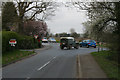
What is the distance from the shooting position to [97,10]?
58.9ft

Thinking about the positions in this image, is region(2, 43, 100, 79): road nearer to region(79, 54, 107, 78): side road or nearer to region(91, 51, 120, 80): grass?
region(79, 54, 107, 78): side road

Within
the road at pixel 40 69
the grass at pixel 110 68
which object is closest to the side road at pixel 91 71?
the grass at pixel 110 68

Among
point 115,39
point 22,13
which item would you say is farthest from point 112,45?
point 22,13

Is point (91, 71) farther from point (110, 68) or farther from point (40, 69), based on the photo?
point (40, 69)

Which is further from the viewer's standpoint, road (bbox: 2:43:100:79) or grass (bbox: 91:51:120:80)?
road (bbox: 2:43:100:79)

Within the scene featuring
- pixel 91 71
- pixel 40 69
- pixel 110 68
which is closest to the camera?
pixel 91 71

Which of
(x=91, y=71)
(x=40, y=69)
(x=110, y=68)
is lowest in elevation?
(x=40, y=69)

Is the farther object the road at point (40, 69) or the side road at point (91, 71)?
the road at point (40, 69)

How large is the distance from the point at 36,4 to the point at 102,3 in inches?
793

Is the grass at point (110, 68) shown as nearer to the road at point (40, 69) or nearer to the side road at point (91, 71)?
the side road at point (91, 71)

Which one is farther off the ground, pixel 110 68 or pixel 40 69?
pixel 110 68

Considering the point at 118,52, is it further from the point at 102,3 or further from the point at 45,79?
the point at 102,3

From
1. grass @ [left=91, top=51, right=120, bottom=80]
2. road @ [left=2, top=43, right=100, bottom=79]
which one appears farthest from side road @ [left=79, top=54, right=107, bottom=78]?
road @ [left=2, top=43, right=100, bottom=79]

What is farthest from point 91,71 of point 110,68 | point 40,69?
point 40,69
